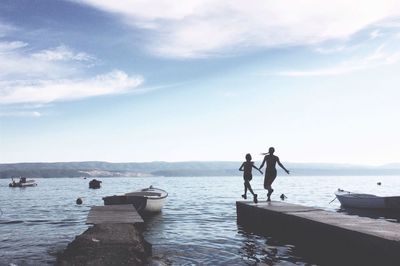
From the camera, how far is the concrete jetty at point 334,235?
9.84 m

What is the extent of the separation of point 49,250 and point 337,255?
38.4ft

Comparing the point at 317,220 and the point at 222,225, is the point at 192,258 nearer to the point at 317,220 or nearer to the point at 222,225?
the point at 317,220

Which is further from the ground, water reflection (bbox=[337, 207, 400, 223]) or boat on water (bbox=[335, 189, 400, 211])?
boat on water (bbox=[335, 189, 400, 211])

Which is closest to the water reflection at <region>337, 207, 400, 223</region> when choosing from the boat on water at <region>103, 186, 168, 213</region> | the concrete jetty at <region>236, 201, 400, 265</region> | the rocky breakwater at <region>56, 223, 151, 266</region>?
the concrete jetty at <region>236, 201, 400, 265</region>

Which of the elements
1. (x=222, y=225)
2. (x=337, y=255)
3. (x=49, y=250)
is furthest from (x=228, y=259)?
(x=222, y=225)

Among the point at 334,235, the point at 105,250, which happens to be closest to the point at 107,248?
the point at 105,250

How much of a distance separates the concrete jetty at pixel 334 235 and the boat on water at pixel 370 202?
52.1 feet

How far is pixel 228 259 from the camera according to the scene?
14.3m

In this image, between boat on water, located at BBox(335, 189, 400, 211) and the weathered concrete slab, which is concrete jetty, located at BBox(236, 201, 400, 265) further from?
boat on water, located at BBox(335, 189, 400, 211)

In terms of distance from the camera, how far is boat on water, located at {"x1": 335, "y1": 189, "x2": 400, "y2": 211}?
2970cm

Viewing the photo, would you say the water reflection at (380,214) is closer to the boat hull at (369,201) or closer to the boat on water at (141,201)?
the boat hull at (369,201)

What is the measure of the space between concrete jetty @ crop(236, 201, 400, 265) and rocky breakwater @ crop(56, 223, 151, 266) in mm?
5755

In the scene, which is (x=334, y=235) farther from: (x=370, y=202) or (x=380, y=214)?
(x=370, y=202)

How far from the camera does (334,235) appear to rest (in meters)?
12.1
